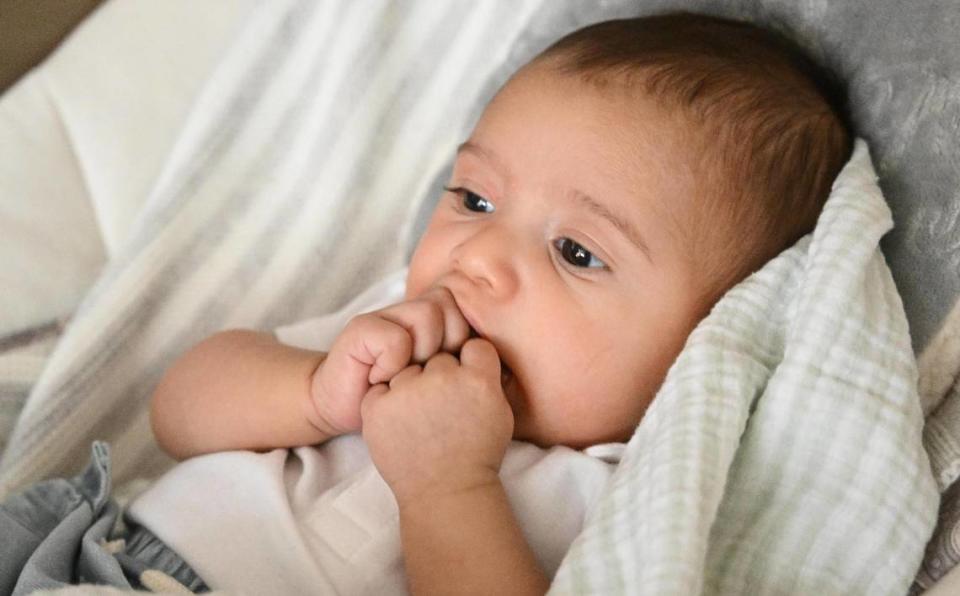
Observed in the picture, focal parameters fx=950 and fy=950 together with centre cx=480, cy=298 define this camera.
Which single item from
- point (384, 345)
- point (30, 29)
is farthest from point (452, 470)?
point (30, 29)

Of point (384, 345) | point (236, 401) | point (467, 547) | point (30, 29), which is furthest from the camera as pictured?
point (30, 29)

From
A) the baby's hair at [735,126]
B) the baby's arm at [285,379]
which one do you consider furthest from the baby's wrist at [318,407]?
the baby's hair at [735,126]

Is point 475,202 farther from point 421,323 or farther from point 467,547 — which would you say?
point 467,547

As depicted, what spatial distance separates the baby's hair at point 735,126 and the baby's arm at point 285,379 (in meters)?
0.27

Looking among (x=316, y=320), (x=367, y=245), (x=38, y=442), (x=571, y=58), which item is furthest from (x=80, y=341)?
(x=571, y=58)

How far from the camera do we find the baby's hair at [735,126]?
35.9 inches

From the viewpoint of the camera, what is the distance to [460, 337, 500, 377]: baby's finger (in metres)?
0.86

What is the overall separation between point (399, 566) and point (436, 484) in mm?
104

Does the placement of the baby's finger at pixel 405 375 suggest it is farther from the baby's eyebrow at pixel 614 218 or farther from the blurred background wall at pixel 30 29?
the blurred background wall at pixel 30 29

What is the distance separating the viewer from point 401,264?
1296 millimetres

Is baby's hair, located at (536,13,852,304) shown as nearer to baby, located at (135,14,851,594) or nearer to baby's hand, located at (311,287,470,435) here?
baby, located at (135,14,851,594)

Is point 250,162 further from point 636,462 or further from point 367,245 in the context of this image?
point 636,462

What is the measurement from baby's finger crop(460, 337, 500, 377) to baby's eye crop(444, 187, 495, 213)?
162mm

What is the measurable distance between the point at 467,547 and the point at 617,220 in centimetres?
33
